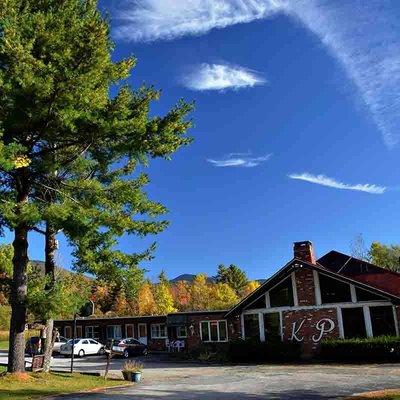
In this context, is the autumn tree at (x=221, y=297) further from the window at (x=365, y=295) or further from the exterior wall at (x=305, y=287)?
the window at (x=365, y=295)

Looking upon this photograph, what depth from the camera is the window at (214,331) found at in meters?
39.5

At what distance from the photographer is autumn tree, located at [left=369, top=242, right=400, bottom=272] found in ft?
245

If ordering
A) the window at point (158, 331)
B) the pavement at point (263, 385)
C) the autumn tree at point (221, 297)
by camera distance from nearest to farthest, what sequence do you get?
→ 1. the pavement at point (263, 385)
2. the window at point (158, 331)
3. the autumn tree at point (221, 297)

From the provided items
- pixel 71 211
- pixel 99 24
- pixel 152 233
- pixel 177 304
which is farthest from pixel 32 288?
pixel 177 304

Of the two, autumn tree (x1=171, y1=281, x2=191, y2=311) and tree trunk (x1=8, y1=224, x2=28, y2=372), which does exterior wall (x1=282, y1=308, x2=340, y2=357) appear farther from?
autumn tree (x1=171, y1=281, x2=191, y2=311)

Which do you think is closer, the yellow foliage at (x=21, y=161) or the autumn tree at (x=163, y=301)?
the yellow foliage at (x=21, y=161)

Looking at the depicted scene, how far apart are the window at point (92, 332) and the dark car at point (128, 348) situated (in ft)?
31.1

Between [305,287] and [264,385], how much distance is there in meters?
14.4

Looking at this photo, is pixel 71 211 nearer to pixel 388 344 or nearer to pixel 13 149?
pixel 13 149

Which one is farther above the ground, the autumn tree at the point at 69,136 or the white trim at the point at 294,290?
the autumn tree at the point at 69,136

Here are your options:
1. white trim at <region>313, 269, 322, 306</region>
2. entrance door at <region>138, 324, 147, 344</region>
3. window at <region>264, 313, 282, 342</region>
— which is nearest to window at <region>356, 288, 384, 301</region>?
white trim at <region>313, 269, 322, 306</region>

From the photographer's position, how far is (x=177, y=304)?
83.8m

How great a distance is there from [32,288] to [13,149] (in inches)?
194

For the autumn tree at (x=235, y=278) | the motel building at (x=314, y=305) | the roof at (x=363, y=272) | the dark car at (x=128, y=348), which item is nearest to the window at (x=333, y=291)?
the motel building at (x=314, y=305)
